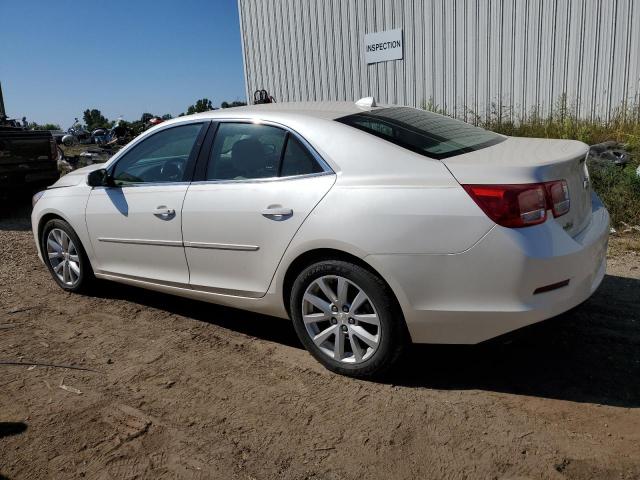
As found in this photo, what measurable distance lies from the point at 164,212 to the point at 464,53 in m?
8.03

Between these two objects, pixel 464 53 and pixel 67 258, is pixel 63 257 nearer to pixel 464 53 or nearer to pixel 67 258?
pixel 67 258

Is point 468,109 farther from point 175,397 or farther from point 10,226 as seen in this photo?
point 175,397

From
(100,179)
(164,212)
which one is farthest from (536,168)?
(100,179)

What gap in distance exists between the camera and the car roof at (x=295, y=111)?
374cm

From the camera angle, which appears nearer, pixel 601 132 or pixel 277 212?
pixel 277 212

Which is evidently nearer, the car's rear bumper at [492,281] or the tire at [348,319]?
the car's rear bumper at [492,281]

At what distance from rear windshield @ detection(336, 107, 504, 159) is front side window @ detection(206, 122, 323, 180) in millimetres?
360

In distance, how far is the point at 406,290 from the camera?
3020 mm

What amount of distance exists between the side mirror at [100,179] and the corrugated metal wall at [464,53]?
24.8 feet

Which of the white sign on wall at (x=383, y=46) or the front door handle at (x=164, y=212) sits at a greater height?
the white sign on wall at (x=383, y=46)

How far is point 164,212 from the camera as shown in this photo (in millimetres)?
4094

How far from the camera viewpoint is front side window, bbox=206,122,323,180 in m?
3.54

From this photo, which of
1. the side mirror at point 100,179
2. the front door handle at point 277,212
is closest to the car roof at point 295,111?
the front door handle at point 277,212

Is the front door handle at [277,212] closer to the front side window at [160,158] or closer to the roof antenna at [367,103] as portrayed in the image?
the front side window at [160,158]
